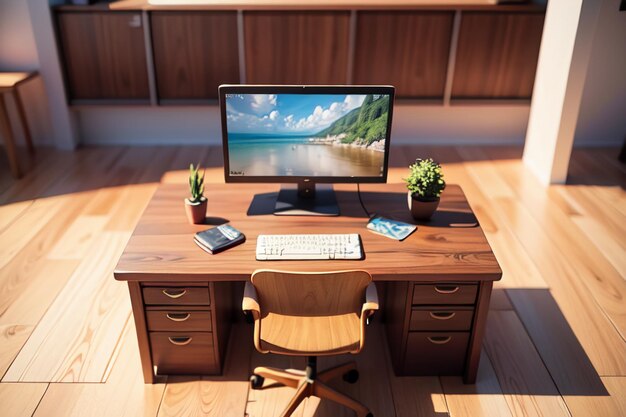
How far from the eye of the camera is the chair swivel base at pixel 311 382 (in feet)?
7.67

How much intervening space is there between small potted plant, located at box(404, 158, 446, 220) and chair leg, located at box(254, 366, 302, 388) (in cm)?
89

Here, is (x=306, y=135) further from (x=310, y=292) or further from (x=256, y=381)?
(x=256, y=381)

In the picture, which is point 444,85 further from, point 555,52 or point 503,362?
point 503,362

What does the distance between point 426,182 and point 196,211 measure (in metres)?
1.00

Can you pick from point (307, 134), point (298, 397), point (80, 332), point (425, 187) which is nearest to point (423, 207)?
point (425, 187)

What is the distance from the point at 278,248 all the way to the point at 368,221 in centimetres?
46

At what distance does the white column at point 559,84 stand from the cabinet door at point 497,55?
304 mm

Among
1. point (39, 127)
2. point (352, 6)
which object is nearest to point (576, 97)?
point (352, 6)

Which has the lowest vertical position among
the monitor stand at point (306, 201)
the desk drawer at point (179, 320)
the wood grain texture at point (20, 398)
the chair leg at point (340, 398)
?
the wood grain texture at point (20, 398)

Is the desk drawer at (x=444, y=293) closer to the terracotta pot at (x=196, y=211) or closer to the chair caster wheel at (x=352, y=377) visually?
the chair caster wheel at (x=352, y=377)

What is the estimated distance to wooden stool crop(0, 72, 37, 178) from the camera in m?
4.26

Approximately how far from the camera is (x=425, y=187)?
2516 millimetres

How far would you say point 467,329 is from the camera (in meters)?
2.50

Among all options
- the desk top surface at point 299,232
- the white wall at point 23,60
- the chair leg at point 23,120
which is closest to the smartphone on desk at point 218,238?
the desk top surface at point 299,232
